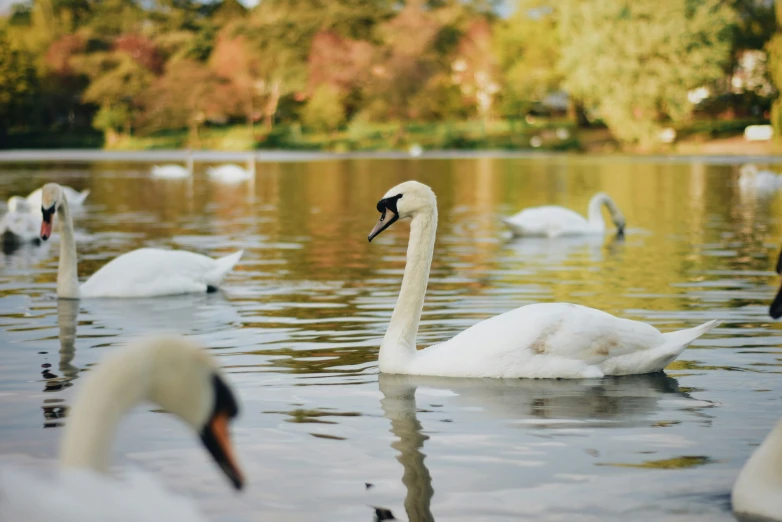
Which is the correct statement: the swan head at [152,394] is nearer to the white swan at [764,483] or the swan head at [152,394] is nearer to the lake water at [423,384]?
the lake water at [423,384]

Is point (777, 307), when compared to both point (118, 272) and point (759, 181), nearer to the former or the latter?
point (118, 272)

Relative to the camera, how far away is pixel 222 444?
2783 mm

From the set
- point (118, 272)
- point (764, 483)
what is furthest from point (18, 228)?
point (764, 483)

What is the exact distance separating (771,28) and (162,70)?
35693 mm

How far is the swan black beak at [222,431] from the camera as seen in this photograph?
275 cm

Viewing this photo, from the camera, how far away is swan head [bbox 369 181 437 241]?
708 centimetres

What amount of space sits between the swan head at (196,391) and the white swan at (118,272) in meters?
7.43

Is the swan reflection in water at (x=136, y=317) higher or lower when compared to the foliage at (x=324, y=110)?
lower

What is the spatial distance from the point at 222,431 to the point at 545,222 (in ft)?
45.6

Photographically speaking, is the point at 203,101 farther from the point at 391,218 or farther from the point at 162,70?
the point at 391,218

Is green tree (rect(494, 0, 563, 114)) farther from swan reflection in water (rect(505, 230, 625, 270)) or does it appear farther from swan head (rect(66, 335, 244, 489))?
swan head (rect(66, 335, 244, 489))

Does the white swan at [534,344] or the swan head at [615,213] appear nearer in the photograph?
the white swan at [534,344]

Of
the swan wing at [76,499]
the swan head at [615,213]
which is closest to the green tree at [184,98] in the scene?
the swan head at [615,213]

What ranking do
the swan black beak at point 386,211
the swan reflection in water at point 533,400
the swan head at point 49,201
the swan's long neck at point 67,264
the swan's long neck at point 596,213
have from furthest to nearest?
the swan's long neck at point 596,213 < the swan head at point 49,201 < the swan's long neck at point 67,264 < the swan black beak at point 386,211 < the swan reflection in water at point 533,400
